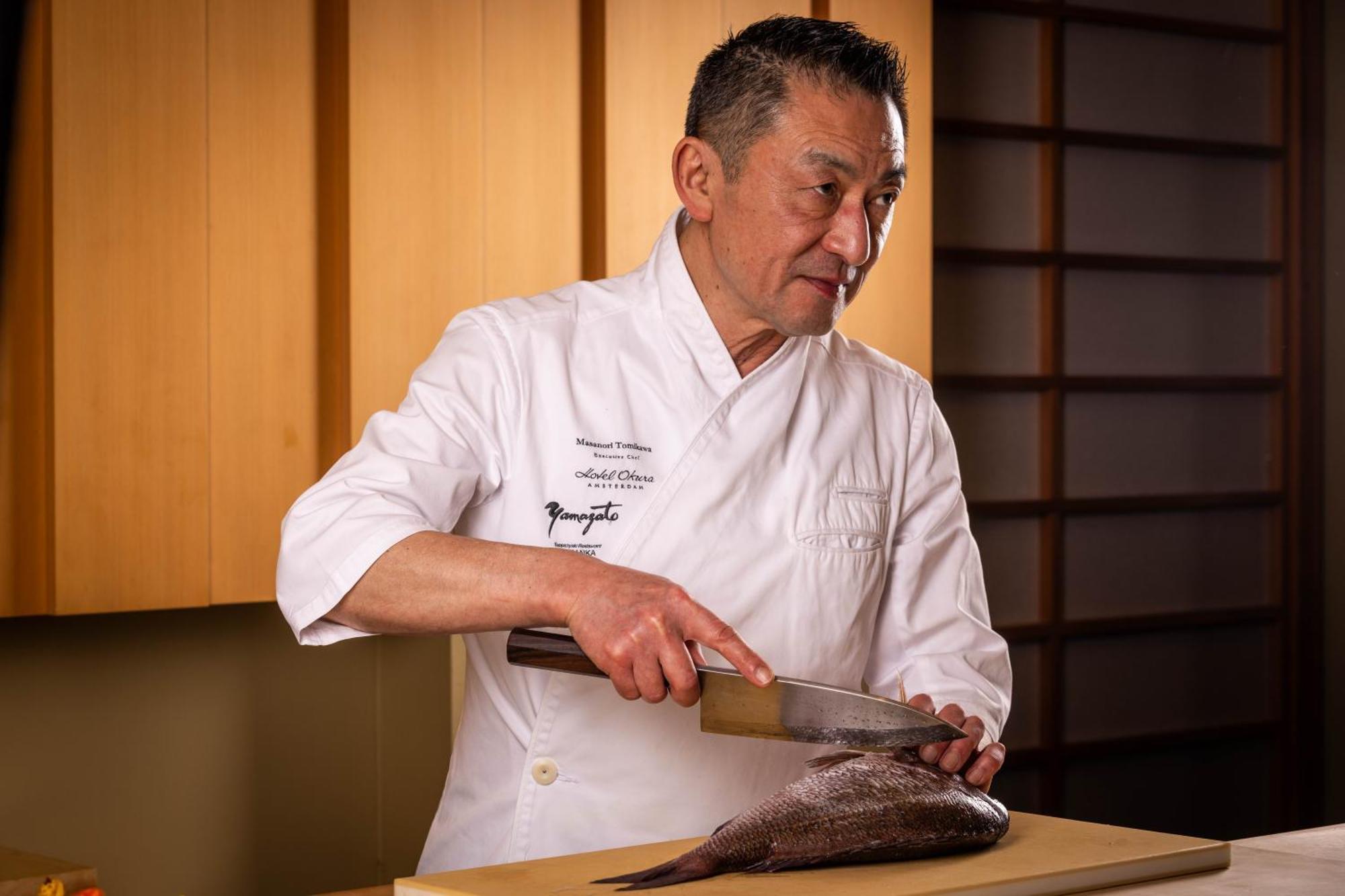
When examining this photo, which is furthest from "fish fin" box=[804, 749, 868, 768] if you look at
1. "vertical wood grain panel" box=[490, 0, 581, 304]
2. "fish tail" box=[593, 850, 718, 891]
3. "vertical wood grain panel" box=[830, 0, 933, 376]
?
"vertical wood grain panel" box=[830, 0, 933, 376]

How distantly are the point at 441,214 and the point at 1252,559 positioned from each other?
122 inches

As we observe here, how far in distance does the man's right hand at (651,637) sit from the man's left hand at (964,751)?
1.05ft

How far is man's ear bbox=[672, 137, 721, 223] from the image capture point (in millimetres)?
1810

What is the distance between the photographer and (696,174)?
1.82 meters

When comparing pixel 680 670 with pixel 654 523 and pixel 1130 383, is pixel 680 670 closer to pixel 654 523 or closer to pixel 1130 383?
pixel 654 523

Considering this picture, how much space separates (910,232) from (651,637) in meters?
2.42

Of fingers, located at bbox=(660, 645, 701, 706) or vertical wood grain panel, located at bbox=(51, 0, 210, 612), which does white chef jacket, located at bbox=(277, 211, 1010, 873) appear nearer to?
fingers, located at bbox=(660, 645, 701, 706)

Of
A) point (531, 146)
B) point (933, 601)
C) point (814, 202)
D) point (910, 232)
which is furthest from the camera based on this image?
point (910, 232)

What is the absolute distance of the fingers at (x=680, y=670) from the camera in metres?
1.32

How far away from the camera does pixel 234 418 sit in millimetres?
2684

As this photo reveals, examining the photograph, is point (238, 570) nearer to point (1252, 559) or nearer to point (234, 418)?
point (234, 418)

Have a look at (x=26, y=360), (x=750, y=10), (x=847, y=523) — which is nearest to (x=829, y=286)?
(x=847, y=523)

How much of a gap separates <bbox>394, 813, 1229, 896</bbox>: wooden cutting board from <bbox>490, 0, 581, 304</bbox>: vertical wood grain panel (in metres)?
1.70

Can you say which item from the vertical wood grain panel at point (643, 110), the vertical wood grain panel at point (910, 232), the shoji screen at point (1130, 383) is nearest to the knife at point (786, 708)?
the vertical wood grain panel at point (643, 110)
